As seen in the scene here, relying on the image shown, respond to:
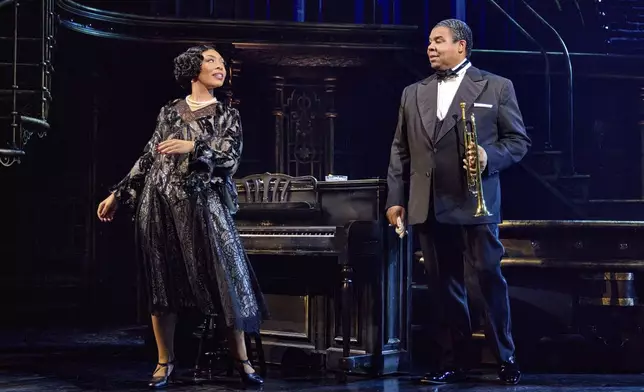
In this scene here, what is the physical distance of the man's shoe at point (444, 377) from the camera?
14.9 feet

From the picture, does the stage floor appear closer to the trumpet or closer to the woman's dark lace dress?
the woman's dark lace dress

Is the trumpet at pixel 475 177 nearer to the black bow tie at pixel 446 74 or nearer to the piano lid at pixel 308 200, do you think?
the black bow tie at pixel 446 74

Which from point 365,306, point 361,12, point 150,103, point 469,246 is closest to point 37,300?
point 150,103

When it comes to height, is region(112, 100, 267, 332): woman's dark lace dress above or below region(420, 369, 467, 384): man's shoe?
above

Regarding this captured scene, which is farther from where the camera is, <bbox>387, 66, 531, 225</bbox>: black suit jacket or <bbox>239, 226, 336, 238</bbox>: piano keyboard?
<bbox>239, 226, 336, 238</bbox>: piano keyboard

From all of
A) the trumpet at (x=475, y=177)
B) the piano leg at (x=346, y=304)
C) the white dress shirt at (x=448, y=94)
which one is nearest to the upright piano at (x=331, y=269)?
the piano leg at (x=346, y=304)

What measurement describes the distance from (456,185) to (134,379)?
6.47 feet

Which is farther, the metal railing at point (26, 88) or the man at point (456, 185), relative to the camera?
the metal railing at point (26, 88)

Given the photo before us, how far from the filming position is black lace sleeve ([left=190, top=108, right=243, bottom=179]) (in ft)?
13.6

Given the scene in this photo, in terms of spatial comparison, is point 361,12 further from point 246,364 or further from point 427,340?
point 246,364

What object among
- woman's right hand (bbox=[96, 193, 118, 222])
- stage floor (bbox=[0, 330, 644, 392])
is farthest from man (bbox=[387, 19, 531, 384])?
woman's right hand (bbox=[96, 193, 118, 222])

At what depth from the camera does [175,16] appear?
→ 868 centimetres

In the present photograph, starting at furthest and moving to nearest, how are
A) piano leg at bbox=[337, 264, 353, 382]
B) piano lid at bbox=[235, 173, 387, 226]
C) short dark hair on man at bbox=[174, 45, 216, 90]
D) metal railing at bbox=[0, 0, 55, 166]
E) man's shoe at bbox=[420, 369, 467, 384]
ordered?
metal railing at bbox=[0, 0, 55, 166]
piano lid at bbox=[235, 173, 387, 226]
piano leg at bbox=[337, 264, 353, 382]
man's shoe at bbox=[420, 369, 467, 384]
short dark hair on man at bbox=[174, 45, 216, 90]

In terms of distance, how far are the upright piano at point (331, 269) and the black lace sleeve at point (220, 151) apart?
0.83 meters
